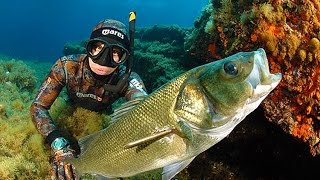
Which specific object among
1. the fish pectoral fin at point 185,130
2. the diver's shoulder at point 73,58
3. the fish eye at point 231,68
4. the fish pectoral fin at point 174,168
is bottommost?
the fish pectoral fin at point 174,168

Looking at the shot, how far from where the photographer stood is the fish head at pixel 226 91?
181 cm

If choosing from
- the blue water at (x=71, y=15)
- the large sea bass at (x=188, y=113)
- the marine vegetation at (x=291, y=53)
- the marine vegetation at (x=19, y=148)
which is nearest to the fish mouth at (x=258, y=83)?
the large sea bass at (x=188, y=113)

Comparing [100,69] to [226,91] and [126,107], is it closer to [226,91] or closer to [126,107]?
[126,107]

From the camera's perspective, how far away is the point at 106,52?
12.7 ft

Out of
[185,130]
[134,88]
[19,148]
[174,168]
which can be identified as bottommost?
[174,168]

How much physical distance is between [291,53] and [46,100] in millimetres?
3215

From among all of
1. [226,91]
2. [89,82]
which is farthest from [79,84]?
[226,91]

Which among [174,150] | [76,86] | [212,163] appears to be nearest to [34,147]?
[76,86]

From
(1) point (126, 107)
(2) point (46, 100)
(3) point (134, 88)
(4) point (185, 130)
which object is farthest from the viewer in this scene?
(3) point (134, 88)

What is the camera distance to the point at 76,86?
4.64m

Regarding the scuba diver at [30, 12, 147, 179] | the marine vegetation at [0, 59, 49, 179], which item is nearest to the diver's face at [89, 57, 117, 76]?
the scuba diver at [30, 12, 147, 179]

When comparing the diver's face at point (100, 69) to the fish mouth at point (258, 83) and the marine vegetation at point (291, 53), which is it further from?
the fish mouth at point (258, 83)

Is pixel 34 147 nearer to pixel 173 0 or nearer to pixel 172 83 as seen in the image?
pixel 172 83

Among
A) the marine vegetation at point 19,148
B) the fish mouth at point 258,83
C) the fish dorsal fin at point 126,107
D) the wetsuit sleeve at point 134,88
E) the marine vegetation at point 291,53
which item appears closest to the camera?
the fish mouth at point 258,83
